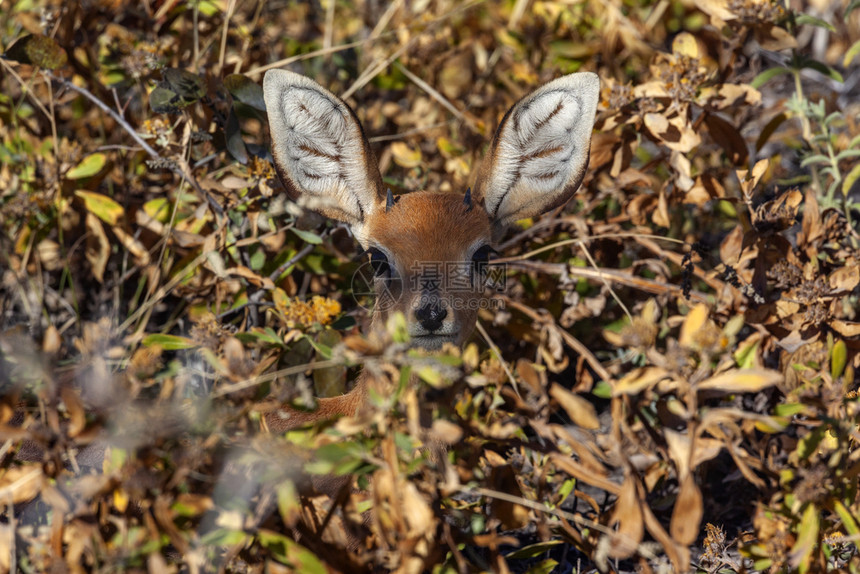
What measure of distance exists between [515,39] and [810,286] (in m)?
3.25

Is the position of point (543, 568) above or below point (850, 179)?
below

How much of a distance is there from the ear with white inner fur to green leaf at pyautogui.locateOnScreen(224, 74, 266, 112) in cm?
38

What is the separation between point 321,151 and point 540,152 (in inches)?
39.9

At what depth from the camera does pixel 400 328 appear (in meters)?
2.20

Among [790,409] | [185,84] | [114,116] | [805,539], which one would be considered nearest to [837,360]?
[790,409]

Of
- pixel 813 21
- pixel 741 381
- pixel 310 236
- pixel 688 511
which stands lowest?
pixel 310 236

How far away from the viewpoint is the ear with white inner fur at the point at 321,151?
336 centimetres

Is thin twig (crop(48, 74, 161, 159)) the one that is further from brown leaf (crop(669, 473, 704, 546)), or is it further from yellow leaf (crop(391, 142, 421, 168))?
brown leaf (crop(669, 473, 704, 546))

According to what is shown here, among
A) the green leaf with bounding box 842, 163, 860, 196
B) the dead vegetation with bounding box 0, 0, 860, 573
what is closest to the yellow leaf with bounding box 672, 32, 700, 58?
the dead vegetation with bounding box 0, 0, 860, 573

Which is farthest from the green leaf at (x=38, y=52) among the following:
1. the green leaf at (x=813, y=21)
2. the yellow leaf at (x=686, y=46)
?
the green leaf at (x=813, y=21)

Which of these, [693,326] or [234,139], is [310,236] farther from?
[693,326]

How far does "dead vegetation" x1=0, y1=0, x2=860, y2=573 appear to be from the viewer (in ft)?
7.27

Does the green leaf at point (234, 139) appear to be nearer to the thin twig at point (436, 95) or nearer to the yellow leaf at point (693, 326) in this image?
the thin twig at point (436, 95)

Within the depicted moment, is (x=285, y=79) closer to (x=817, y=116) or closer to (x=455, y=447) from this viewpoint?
(x=455, y=447)
